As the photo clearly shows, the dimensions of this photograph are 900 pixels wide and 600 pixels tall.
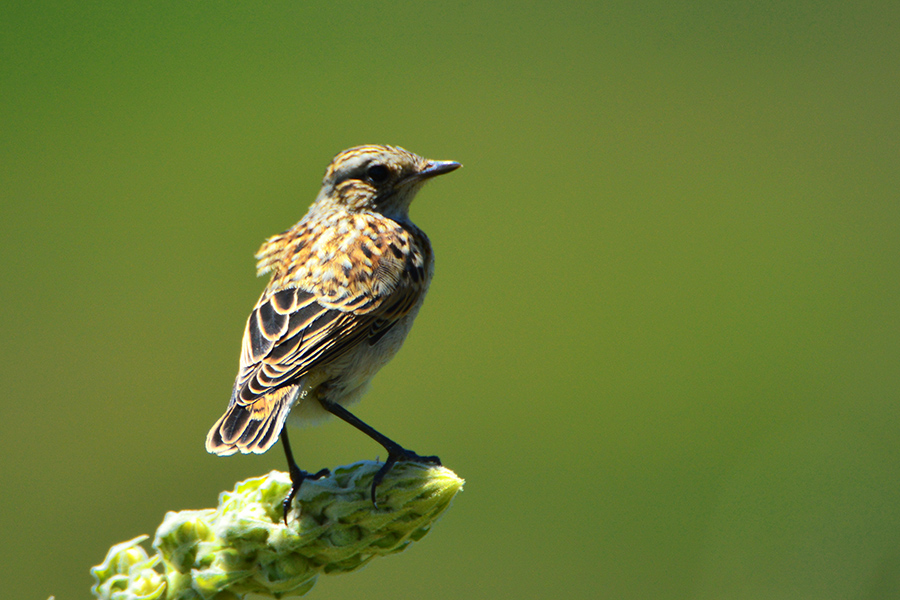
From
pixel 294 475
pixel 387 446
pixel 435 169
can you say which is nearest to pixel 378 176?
pixel 435 169

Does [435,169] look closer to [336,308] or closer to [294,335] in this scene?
[336,308]

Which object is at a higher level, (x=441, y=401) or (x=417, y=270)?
(x=417, y=270)

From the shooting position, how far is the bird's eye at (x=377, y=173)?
460 centimetres

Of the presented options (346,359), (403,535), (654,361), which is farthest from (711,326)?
(403,535)

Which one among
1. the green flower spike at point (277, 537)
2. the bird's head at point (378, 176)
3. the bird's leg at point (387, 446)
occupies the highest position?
the bird's head at point (378, 176)

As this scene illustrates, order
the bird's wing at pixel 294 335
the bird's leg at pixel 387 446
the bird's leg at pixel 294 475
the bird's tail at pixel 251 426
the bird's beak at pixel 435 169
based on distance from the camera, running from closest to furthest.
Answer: the bird's leg at pixel 294 475 → the bird's tail at pixel 251 426 → the bird's leg at pixel 387 446 → the bird's wing at pixel 294 335 → the bird's beak at pixel 435 169

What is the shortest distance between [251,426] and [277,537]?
70 centimetres

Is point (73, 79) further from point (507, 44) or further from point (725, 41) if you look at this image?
point (725, 41)

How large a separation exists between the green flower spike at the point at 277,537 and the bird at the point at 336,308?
0.09 m

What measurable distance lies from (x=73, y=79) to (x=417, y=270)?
9027 millimetres

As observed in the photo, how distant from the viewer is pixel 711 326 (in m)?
10.0

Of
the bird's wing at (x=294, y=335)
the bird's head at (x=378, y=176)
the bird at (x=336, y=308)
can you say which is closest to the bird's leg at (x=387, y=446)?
the bird at (x=336, y=308)

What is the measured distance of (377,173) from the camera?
182 inches

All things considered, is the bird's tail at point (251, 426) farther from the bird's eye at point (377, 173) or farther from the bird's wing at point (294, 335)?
the bird's eye at point (377, 173)
